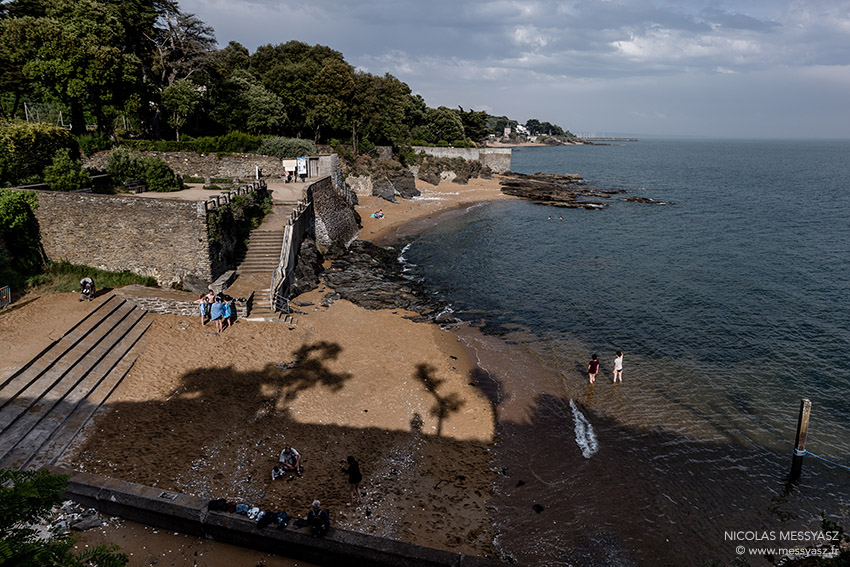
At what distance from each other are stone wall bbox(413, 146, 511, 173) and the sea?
130 ft

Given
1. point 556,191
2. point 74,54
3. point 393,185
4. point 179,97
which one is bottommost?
point 556,191

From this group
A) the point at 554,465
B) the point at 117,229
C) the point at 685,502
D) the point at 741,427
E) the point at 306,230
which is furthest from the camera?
the point at 306,230

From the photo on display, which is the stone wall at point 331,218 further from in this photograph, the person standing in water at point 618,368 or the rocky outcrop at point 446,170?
the rocky outcrop at point 446,170

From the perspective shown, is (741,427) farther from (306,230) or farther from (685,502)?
(306,230)

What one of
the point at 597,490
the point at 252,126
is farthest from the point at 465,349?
the point at 252,126

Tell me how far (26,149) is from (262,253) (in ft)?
42.1

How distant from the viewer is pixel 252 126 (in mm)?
49688

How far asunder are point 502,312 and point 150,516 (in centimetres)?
2130

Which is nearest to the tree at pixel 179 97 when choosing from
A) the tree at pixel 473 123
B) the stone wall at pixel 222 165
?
the stone wall at pixel 222 165

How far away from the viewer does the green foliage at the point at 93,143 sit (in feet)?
115

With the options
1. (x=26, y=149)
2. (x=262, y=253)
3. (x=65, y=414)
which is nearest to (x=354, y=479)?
(x=65, y=414)

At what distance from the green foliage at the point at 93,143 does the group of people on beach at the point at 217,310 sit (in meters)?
22.7

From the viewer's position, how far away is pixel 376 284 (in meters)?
30.8

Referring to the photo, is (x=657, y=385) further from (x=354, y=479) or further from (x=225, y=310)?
(x=225, y=310)
